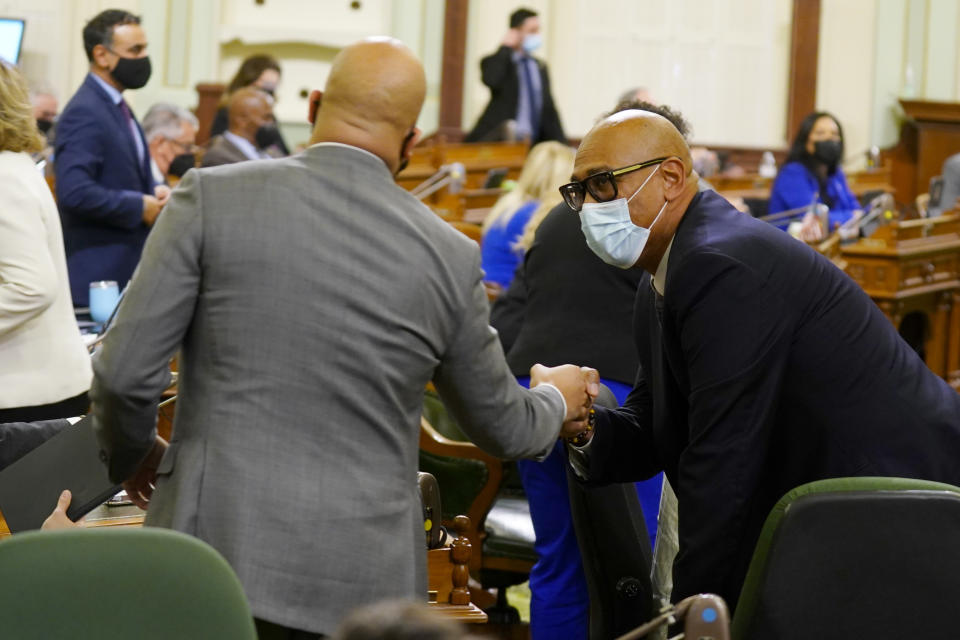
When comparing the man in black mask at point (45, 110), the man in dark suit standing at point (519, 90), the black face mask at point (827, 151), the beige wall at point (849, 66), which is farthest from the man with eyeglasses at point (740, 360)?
the beige wall at point (849, 66)

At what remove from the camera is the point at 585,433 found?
8.82 ft

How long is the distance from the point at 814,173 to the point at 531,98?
7.93 feet

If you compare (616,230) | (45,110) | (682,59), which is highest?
(682,59)

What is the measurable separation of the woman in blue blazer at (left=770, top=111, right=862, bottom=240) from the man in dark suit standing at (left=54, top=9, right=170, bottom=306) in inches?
154

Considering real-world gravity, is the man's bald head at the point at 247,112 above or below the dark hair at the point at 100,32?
below

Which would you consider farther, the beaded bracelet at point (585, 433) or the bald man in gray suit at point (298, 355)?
the beaded bracelet at point (585, 433)

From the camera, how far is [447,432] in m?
4.36

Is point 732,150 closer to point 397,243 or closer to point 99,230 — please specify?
point 99,230

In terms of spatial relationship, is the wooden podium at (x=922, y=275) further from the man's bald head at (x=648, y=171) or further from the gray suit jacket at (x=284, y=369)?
the gray suit jacket at (x=284, y=369)

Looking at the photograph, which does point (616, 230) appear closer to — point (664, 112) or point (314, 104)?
point (314, 104)

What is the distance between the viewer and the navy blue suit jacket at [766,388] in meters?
2.35

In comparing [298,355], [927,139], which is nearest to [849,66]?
[927,139]

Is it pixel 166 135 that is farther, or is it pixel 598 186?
pixel 166 135

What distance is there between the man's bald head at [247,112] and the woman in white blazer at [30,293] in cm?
240
